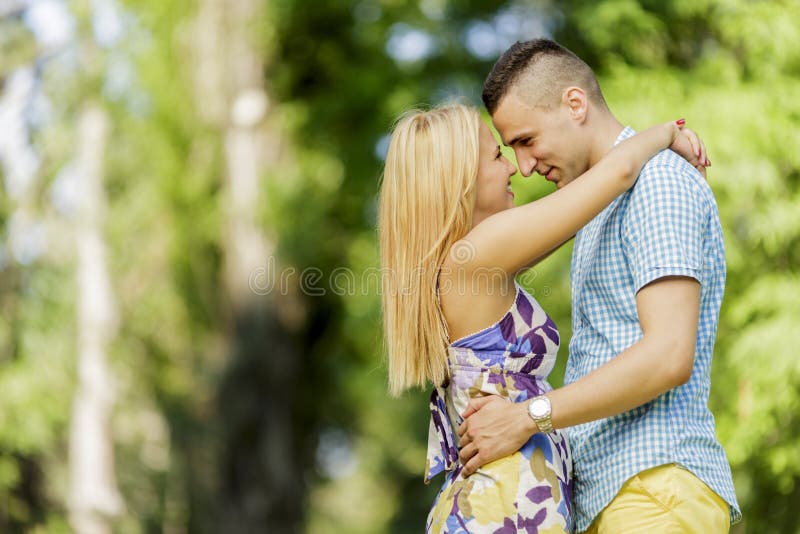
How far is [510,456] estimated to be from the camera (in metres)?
2.19

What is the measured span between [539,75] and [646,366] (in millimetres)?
867

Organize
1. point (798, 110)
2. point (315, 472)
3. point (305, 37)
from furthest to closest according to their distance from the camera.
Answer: point (315, 472) < point (305, 37) < point (798, 110)

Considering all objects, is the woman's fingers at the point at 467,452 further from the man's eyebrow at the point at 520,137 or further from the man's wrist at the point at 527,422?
the man's eyebrow at the point at 520,137

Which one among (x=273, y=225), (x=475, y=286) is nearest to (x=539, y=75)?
(x=475, y=286)

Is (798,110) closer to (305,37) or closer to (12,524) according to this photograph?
(305,37)

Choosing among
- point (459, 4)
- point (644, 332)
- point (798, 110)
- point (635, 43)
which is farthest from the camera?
point (459, 4)

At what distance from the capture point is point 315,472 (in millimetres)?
13078

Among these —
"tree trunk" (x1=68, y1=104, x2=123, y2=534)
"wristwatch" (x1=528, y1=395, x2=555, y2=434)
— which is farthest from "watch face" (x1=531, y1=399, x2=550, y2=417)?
"tree trunk" (x1=68, y1=104, x2=123, y2=534)

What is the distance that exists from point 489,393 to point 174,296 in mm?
10395

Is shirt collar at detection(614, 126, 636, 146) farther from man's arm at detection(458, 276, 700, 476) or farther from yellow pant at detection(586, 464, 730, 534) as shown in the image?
yellow pant at detection(586, 464, 730, 534)

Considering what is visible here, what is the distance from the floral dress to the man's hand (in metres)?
0.03

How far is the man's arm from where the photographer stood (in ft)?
6.60

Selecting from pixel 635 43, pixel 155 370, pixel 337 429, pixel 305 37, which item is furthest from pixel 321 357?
pixel 635 43

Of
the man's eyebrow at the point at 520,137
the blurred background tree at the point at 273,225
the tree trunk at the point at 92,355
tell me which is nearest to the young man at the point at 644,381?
the man's eyebrow at the point at 520,137
